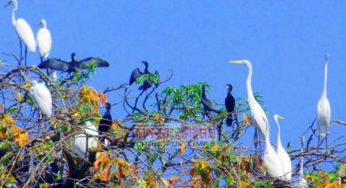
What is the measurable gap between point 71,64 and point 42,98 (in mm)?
1042

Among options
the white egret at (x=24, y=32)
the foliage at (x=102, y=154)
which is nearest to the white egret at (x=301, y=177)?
the foliage at (x=102, y=154)

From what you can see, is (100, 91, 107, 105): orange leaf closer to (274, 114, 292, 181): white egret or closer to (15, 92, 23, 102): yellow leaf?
(15, 92, 23, 102): yellow leaf

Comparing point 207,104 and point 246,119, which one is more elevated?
point 207,104

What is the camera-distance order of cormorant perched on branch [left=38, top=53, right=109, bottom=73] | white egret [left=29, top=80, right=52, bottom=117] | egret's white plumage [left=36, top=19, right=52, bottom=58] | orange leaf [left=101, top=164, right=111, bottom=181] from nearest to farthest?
orange leaf [left=101, top=164, right=111, bottom=181]
white egret [left=29, top=80, right=52, bottom=117]
cormorant perched on branch [left=38, top=53, right=109, bottom=73]
egret's white plumage [left=36, top=19, right=52, bottom=58]

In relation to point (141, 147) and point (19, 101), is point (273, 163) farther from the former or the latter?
point (19, 101)

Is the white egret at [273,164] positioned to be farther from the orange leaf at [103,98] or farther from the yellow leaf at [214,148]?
the orange leaf at [103,98]

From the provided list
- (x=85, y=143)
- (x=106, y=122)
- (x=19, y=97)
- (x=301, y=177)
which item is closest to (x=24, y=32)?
(x=19, y=97)

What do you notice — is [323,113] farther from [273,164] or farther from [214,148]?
[214,148]

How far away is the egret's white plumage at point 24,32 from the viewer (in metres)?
8.88

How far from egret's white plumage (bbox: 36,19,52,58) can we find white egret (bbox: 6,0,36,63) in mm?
124

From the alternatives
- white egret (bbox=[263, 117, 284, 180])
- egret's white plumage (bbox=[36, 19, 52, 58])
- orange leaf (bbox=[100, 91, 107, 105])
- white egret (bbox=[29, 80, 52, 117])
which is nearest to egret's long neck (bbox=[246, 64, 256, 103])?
white egret (bbox=[263, 117, 284, 180])

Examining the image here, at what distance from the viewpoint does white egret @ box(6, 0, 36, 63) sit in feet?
29.1

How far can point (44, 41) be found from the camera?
923 cm

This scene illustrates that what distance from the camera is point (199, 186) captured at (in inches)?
211
